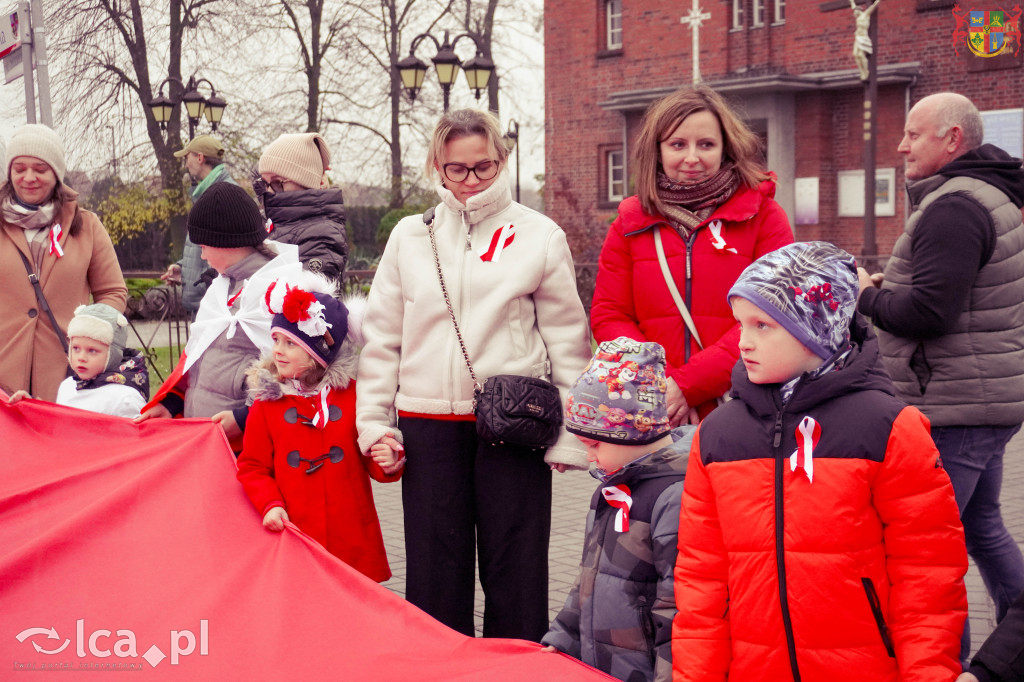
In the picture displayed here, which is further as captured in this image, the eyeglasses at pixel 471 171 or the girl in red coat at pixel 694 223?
the eyeglasses at pixel 471 171

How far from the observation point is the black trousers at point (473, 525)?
398cm

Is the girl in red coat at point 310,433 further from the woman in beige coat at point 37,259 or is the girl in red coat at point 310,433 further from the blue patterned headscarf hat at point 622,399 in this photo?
the woman in beige coat at point 37,259

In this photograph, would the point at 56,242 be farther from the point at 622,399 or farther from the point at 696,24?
the point at 696,24

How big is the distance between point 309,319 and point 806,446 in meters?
2.00

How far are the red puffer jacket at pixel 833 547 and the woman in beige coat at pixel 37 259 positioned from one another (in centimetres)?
432

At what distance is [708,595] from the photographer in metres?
2.77

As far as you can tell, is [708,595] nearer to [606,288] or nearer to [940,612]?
[940,612]

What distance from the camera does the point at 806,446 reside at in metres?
2.66

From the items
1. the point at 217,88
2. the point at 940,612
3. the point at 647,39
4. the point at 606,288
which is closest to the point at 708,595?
the point at 940,612

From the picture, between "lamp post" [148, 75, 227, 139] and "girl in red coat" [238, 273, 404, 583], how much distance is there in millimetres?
16235

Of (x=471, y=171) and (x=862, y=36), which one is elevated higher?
(x=862, y=36)

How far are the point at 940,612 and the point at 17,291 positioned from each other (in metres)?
4.93

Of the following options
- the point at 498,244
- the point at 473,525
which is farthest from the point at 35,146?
the point at 473,525

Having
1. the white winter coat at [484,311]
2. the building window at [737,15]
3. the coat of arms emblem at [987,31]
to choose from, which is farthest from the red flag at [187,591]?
the building window at [737,15]
